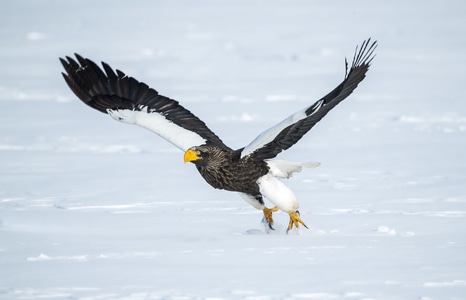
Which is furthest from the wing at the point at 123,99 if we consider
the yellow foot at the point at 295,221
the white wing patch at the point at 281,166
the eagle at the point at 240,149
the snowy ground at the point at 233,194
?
the yellow foot at the point at 295,221

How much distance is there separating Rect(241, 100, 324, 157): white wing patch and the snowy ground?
0.51m

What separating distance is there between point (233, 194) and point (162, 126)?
1.24 m

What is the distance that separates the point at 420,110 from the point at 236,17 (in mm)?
10516

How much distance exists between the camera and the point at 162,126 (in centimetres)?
682

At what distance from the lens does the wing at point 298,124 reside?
5949 mm

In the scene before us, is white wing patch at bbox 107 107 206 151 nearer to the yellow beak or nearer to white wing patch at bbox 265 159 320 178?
the yellow beak

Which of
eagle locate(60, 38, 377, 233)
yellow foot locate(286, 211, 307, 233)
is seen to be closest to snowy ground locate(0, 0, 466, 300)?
yellow foot locate(286, 211, 307, 233)

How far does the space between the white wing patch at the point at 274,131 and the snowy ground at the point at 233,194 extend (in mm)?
511

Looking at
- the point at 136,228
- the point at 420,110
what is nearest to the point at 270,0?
the point at 420,110

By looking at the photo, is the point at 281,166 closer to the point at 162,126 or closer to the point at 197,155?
the point at 197,155

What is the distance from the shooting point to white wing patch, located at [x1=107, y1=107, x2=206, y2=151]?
6.72 meters

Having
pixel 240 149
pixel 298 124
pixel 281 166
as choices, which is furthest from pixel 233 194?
pixel 298 124

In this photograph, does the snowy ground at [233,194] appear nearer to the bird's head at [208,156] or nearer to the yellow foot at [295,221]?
the yellow foot at [295,221]

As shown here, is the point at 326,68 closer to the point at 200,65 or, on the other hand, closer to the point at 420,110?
the point at 200,65
